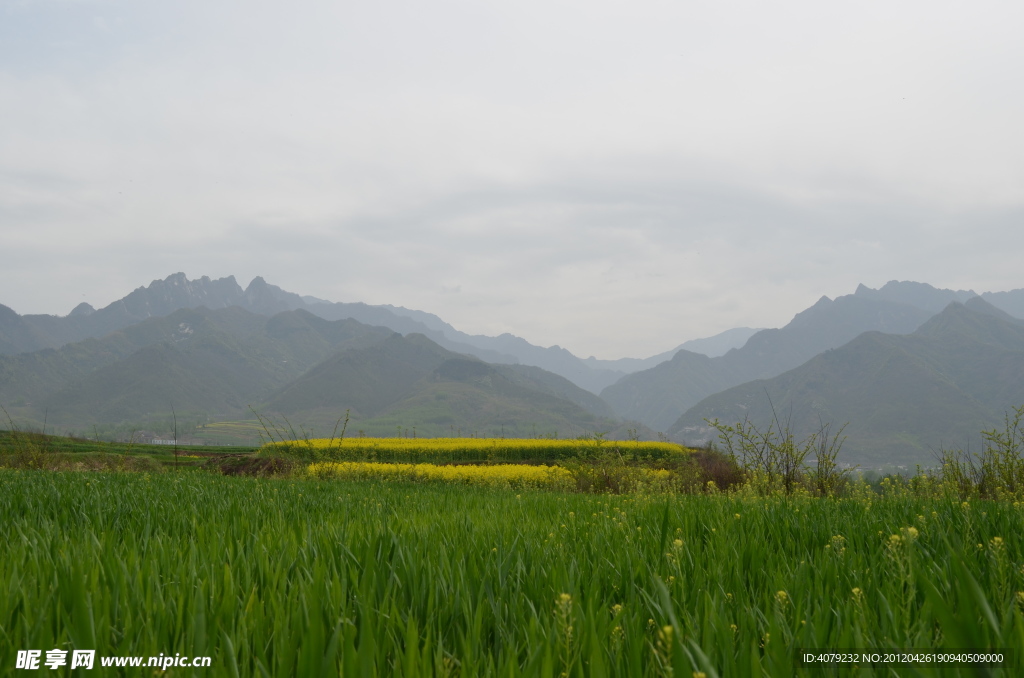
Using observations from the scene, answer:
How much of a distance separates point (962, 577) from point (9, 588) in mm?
2323

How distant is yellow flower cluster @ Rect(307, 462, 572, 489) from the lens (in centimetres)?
1681

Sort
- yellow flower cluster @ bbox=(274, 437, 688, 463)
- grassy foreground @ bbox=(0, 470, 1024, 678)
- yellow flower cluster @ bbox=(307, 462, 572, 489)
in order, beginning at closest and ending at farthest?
grassy foreground @ bbox=(0, 470, 1024, 678)
yellow flower cluster @ bbox=(307, 462, 572, 489)
yellow flower cluster @ bbox=(274, 437, 688, 463)

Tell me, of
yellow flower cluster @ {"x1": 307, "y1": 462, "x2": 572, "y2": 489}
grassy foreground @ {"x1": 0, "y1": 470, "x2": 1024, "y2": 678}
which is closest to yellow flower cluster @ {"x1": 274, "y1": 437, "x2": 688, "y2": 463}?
yellow flower cluster @ {"x1": 307, "y1": 462, "x2": 572, "y2": 489}

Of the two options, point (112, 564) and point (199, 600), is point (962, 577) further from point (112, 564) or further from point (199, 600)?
point (112, 564)

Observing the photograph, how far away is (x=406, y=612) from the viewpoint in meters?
1.69

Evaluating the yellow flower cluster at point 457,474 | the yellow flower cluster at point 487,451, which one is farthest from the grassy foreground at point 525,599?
the yellow flower cluster at point 487,451

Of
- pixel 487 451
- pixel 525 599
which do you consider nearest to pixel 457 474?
pixel 487 451

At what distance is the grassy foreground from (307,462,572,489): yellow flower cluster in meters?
14.1

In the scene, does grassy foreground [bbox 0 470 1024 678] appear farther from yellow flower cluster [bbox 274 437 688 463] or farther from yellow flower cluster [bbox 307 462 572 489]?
yellow flower cluster [bbox 274 437 688 463]

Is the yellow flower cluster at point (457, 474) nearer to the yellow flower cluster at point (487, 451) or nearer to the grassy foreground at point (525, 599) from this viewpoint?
the yellow flower cluster at point (487, 451)

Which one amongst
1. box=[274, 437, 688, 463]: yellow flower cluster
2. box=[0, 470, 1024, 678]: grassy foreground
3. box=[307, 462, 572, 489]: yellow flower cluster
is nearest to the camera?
box=[0, 470, 1024, 678]: grassy foreground

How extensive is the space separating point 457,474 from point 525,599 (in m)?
18.8

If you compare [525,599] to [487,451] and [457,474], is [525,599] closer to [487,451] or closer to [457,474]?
[457,474]

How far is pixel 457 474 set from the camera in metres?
19.8
